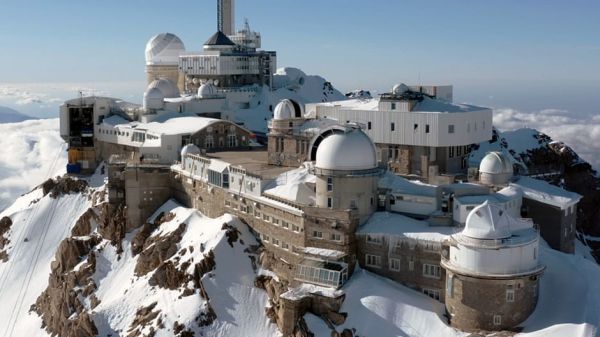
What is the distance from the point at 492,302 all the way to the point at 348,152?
649 inches

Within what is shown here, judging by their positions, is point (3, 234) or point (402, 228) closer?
point (402, 228)

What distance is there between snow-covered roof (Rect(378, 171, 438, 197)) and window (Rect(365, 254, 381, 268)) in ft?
20.4

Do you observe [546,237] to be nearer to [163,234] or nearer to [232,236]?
[232,236]

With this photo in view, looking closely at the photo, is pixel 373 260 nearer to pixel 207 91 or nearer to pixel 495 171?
pixel 495 171

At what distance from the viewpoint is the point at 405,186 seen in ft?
206

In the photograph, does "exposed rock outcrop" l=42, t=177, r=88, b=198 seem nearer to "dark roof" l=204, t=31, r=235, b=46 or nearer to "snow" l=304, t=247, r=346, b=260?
"dark roof" l=204, t=31, r=235, b=46

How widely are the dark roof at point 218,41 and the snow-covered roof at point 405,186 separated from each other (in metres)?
66.4

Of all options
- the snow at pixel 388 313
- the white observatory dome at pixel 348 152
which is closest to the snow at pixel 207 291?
the snow at pixel 388 313

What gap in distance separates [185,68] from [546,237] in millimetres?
76868

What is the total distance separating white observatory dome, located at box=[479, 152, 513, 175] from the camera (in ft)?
208

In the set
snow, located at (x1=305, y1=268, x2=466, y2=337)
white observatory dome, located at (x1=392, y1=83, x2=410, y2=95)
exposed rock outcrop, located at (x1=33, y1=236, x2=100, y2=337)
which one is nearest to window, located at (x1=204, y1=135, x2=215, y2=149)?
exposed rock outcrop, located at (x1=33, y1=236, x2=100, y2=337)

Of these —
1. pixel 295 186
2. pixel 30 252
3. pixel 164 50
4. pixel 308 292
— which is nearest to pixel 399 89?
pixel 295 186

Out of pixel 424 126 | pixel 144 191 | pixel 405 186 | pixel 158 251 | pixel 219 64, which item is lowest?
pixel 158 251

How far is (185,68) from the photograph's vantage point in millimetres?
125312
